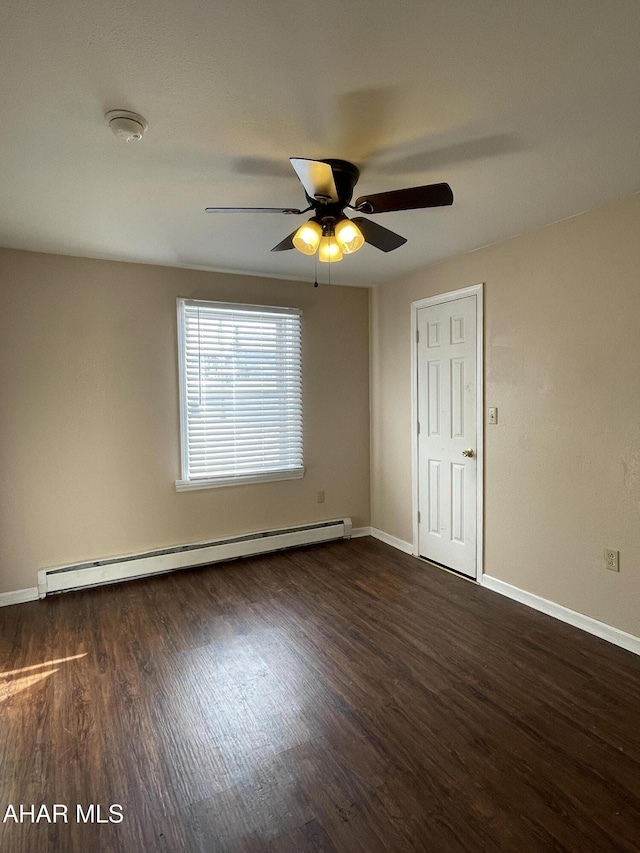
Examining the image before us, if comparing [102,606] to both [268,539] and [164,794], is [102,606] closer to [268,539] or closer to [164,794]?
[268,539]

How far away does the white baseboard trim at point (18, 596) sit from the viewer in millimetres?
3312

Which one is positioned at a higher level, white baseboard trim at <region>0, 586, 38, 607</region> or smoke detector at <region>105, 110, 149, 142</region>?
smoke detector at <region>105, 110, 149, 142</region>

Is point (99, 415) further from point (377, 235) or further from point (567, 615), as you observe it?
point (567, 615)

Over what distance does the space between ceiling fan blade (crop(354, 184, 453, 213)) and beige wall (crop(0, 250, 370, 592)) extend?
7.39 feet

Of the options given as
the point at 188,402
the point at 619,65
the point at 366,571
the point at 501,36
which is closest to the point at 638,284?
the point at 619,65

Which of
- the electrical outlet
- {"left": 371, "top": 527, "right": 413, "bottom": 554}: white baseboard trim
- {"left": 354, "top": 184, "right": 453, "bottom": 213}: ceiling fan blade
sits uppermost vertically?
{"left": 354, "top": 184, "right": 453, "bottom": 213}: ceiling fan blade

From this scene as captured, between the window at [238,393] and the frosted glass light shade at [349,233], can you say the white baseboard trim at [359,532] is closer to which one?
the window at [238,393]

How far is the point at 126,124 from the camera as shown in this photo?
176 cm

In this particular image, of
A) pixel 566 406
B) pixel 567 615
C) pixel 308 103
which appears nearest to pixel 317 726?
pixel 567 615

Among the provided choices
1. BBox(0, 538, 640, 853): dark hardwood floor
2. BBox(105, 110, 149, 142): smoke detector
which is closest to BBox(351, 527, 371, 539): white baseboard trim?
BBox(0, 538, 640, 853): dark hardwood floor

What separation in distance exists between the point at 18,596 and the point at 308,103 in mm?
3610

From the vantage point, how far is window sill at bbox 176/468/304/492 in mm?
3900

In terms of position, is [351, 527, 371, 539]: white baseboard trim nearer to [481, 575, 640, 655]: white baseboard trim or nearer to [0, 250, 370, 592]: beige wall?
[0, 250, 370, 592]: beige wall

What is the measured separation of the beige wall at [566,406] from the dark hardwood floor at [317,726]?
0.40 metres
